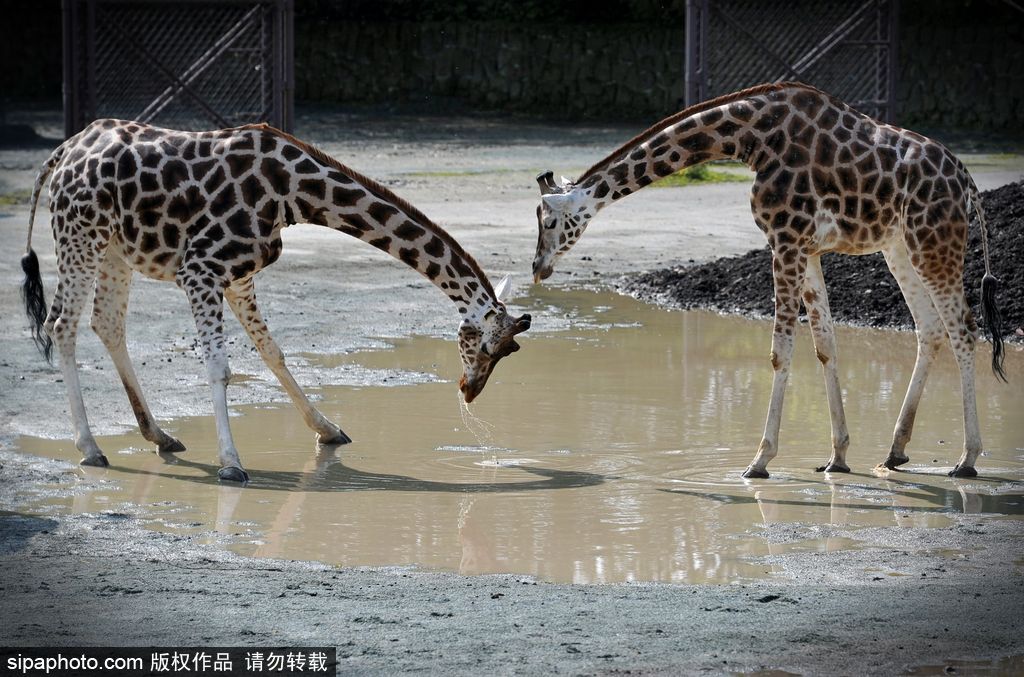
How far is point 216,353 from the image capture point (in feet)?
26.0

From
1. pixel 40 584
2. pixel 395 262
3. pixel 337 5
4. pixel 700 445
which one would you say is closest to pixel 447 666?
pixel 40 584

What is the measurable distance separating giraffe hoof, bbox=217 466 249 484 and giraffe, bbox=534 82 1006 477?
7.34 ft

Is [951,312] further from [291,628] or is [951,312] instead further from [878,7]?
[878,7]

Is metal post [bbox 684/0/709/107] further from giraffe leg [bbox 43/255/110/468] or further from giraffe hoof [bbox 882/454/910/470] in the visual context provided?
giraffe leg [bbox 43/255/110/468]

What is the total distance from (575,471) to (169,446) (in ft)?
7.38

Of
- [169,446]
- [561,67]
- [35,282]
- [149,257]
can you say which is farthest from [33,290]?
[561,67]

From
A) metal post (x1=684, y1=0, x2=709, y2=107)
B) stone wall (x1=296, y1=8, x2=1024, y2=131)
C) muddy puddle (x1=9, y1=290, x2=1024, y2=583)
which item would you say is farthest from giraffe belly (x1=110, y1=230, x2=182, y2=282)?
stone wall (x1=296, y1=8, x2=1024, y2=131)

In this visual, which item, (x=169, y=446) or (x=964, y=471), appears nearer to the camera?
(x=964, y=471)

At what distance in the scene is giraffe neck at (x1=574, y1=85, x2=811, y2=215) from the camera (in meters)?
8.06

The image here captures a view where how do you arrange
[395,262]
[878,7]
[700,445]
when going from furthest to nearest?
[878,7] < [395,262] < [700,445]

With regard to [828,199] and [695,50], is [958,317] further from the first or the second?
[695,50]

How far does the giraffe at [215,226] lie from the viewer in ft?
25.8

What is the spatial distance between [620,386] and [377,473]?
8.55 ft

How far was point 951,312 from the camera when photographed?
8055mm
